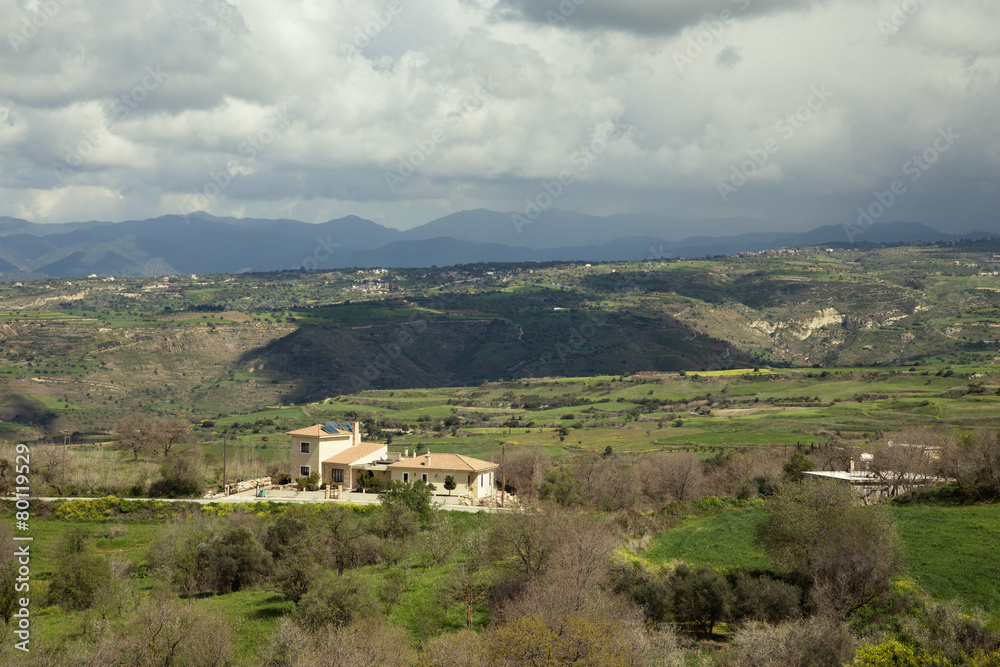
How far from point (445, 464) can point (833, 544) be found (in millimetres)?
32016

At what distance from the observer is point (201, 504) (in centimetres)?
5266

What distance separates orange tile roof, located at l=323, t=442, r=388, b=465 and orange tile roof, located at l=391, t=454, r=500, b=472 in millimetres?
2644

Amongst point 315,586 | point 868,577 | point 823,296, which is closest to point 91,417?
point 315,586

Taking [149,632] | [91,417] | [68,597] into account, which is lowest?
[91,417]

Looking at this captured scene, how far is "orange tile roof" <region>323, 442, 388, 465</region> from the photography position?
57.7m

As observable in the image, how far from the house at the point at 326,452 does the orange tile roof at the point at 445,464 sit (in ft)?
10.3

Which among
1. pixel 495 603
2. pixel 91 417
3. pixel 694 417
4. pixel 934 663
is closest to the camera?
pixel 934 663

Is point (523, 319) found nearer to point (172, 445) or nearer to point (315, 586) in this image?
point (172, 445)

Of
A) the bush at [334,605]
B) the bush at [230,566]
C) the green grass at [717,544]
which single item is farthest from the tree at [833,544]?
the bush at [230,566]

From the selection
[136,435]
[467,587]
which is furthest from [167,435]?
[467,587]

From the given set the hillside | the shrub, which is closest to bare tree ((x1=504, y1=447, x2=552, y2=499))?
the shrub

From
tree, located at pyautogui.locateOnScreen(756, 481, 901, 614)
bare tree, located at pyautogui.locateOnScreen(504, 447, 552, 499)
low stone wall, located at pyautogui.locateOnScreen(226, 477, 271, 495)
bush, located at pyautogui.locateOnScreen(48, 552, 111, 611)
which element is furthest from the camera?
bare tree, located at pyautogui.locateOnScreen(504, 447, 552, 499)

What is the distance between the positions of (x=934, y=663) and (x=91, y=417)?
11523 centimetres

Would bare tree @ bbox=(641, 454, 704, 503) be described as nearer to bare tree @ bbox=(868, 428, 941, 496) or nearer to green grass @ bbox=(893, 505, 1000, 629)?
bare tree @ bbox=(868, 428, 941, 496)
